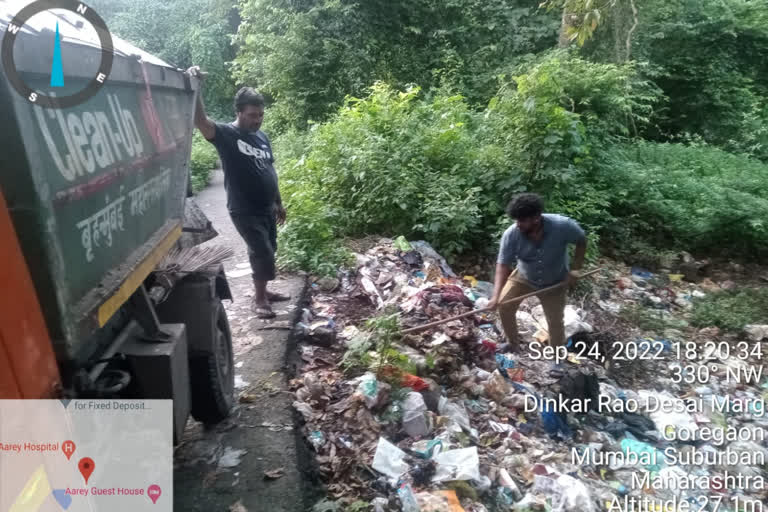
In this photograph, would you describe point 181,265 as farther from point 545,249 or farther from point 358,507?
point 545,249

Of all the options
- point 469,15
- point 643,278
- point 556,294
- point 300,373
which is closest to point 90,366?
point 300,373

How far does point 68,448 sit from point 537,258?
11.9ft

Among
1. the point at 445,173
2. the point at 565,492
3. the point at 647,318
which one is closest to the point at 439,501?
the point at 565,492

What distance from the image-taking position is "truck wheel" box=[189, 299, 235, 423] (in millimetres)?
2730

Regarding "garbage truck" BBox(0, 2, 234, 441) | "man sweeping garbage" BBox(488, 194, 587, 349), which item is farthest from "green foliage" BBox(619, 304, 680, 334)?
"garbage truck" BBox(0, 2, 234, 441)

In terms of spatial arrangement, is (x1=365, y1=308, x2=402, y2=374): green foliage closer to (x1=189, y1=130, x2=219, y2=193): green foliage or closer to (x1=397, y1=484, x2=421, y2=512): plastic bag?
(x1=397, y1=484, x2=421, y2=512): plastic bag

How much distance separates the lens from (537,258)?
4.24 metres

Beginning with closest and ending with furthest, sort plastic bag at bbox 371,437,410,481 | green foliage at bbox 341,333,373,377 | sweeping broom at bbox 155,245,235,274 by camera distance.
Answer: sweeping broom at bbox 155,245,235,274 → plastic bag at bbox 371,437,410,481 → green foliage at bbox 341,333,373,377

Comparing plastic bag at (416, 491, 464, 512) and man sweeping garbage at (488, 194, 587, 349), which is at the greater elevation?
man sweeping garbage at (488, 194, 587, 349)

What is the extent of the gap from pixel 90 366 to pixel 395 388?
197 centimetres

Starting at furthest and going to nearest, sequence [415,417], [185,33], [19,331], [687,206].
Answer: [185,33]
[687,206]
[415,417]
[19,331]

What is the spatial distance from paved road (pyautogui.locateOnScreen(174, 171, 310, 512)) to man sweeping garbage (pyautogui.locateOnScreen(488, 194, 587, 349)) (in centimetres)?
192

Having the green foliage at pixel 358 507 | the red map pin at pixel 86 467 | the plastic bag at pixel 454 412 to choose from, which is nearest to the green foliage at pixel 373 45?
the plastic bag at pixel 454 412

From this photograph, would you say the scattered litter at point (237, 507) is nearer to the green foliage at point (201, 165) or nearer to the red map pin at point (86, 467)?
the red map pin at point (86, 467)
